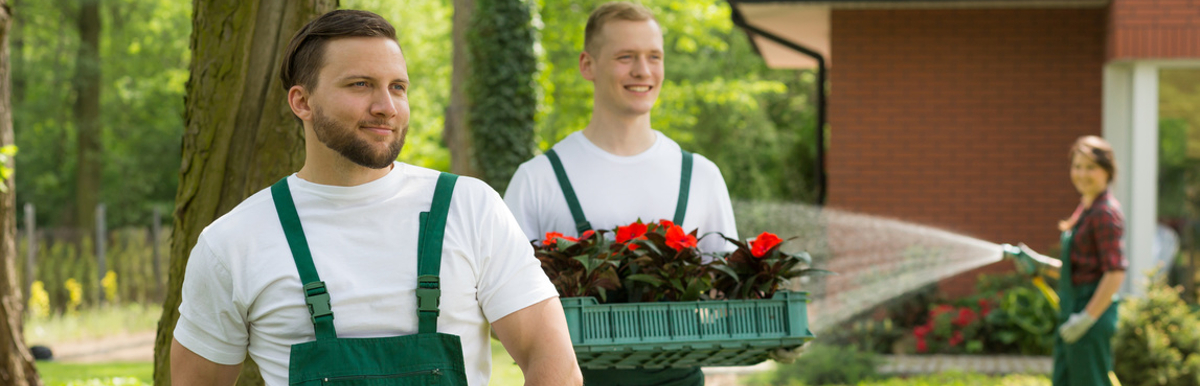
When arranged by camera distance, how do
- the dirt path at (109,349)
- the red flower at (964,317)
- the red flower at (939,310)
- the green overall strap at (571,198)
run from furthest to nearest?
the dirt path at (109,349) < the red flower at (939,310) < the red flower at (964,317) < the green overall strap at (571,198)

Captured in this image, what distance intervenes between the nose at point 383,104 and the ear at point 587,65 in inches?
53.3

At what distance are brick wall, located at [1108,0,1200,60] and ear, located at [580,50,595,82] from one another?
697 cm

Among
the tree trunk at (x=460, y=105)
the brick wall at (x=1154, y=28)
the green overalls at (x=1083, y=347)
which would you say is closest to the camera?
the green overalls at (x=1083, y=347)

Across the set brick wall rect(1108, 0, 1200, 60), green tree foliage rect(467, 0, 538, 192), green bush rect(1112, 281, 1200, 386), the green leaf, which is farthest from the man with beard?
green tree foliage rect(467, 0, 538, 192)

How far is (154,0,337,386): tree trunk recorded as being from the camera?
3.37 m

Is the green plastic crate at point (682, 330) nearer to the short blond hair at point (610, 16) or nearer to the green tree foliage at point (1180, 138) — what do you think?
the short blond hair at point (610, 16)

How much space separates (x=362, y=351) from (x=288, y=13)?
1790 millimetres

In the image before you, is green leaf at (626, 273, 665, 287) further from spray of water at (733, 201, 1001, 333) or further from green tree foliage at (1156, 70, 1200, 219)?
green tree foliage at (1156, 70, 1200, 219)

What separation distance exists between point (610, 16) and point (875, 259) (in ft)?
24.7

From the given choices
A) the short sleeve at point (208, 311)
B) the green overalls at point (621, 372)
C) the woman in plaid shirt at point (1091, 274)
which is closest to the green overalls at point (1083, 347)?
the woman in plaid shirt at point (1091, 274)

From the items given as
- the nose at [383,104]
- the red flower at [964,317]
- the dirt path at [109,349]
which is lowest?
the dirt path at [109,349]

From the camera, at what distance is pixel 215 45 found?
3.41 m

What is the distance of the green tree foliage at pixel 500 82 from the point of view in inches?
495

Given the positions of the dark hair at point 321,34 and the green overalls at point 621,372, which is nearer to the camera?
the dark hair at point 321,34
